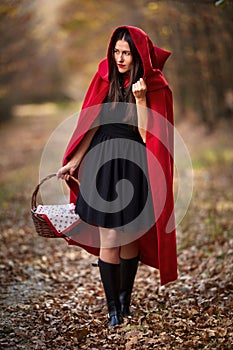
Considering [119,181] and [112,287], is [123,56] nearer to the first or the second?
[119,181]

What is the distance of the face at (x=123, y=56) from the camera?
12.9ft

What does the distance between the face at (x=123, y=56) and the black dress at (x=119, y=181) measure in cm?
29

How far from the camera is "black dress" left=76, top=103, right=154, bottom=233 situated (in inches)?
157

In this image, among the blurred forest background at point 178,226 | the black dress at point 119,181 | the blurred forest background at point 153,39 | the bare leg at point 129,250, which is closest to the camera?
the black dress at point 119,181

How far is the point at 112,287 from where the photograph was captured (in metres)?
4.15

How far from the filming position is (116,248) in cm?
415

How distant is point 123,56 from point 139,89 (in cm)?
28

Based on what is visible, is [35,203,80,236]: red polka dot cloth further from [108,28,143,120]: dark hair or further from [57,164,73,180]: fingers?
[108,28,143,120]: dark hair

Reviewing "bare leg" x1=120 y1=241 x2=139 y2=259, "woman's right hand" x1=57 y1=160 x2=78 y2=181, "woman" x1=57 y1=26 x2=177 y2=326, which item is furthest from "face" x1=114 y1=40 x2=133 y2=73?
"bare leg" x1=120 y1=241 x2=139 y2=259

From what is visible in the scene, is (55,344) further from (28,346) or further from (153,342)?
(153,342)

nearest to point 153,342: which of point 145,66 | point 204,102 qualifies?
point 145,66

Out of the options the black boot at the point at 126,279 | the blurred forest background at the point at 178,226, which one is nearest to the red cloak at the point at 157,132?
the black boot at the point at 126,279

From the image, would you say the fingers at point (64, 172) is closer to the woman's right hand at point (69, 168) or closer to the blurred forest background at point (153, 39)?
the woman's right hand at point (69, 168)

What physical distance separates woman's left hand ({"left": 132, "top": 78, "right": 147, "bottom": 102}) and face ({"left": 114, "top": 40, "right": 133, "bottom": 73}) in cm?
16
